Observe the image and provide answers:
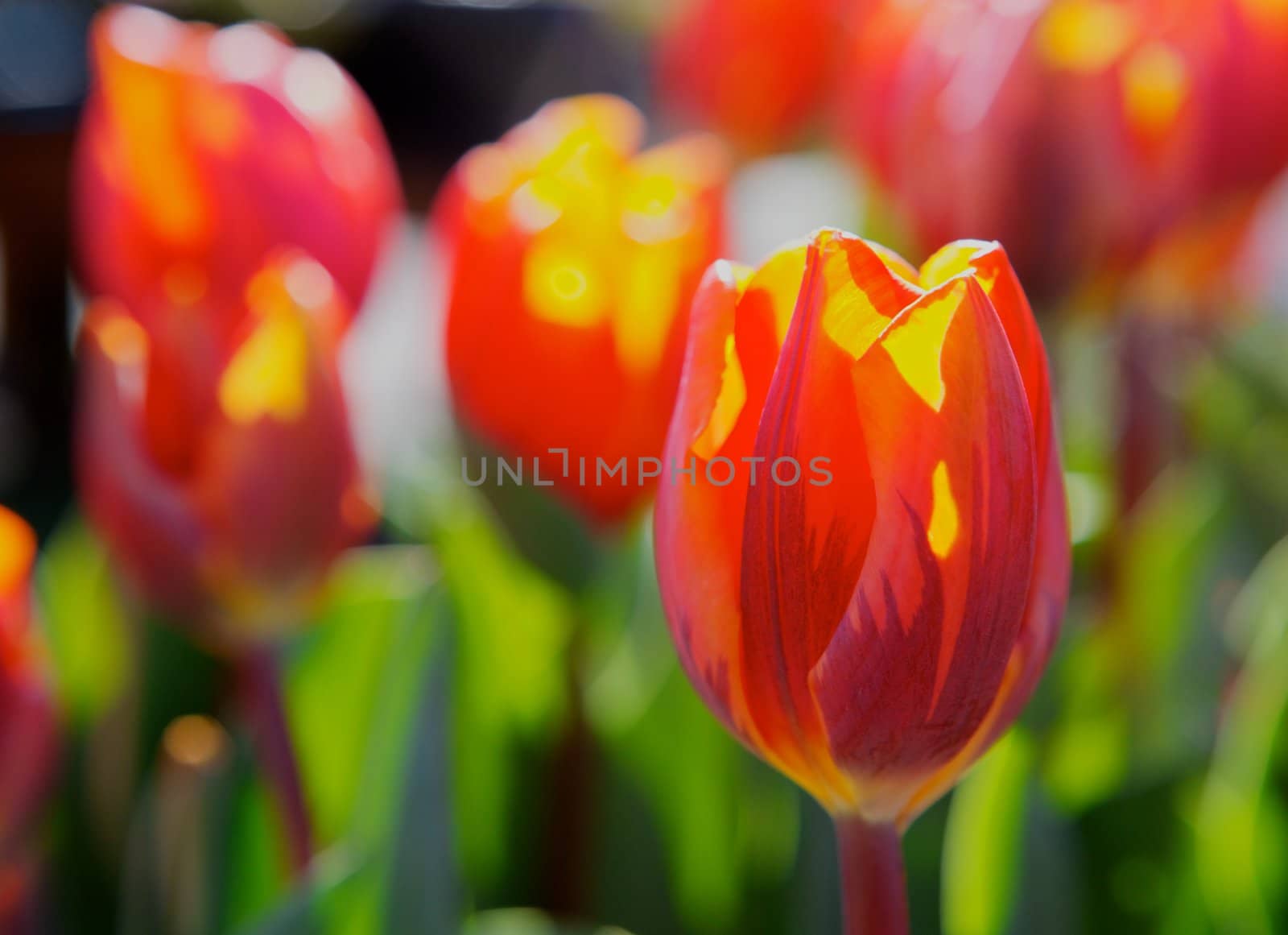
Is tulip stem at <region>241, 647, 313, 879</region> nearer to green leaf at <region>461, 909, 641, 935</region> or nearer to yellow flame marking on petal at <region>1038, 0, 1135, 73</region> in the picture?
green leaf at <region>461, 909, 641, 935</region>

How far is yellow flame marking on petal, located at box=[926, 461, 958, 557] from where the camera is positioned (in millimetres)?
203

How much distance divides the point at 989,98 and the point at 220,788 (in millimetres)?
300

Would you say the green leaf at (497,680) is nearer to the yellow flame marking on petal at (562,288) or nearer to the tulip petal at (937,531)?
the yellow flame marking on petal at (562,288)

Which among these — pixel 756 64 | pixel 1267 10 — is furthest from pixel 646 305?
pixel 756 64

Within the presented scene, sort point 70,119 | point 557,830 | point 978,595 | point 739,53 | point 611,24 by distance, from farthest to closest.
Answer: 1. point 611,24
2. point 70,119
3. point 739,53
4. point 557,830
5. point 978,595

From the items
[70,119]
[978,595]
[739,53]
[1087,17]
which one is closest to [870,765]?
[978,595]

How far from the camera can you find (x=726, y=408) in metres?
0.22

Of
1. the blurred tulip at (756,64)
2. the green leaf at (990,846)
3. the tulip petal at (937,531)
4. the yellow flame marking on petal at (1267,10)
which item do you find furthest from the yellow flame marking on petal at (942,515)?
the blurred tulip at (756,64)

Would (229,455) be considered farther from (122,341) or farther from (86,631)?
(86,631)

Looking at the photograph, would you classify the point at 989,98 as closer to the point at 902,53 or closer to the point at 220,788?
the point at 902,53

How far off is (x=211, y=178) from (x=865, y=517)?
0.23m

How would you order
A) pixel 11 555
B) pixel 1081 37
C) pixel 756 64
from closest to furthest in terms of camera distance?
pixel 11 555 < pixel 1081 37 < pixel 756 64

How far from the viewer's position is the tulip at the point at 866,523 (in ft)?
0.67

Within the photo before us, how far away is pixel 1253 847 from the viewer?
15.2 inches
